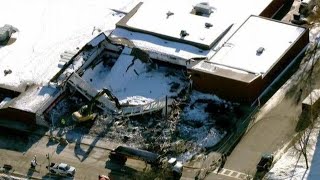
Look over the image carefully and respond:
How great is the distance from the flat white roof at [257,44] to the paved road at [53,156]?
413 inches

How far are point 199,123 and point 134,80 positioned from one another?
648 centimetres

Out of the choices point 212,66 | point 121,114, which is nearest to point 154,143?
point 121,114

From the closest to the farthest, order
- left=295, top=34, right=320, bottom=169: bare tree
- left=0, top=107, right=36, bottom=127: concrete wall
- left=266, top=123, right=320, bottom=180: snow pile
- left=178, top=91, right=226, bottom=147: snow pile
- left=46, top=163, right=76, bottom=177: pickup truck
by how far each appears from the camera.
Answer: left=266, top=123, right=320, bottom=180: snow pile < left=295, top=34, right=320, bottom=169: bare tree < left=46, top=163, right=76, bottom=177: pickup truck < left=178, top=91, right=226, bottom=147: snow pile < left=0, top=107, right=36, bottom=127: concrete wall

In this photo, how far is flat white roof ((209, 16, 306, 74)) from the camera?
55938mm

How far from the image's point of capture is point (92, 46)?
59000mm

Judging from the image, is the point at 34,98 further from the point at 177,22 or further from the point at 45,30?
the point at 177,22

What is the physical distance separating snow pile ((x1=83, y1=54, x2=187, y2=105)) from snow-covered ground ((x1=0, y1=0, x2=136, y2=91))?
3303 mm

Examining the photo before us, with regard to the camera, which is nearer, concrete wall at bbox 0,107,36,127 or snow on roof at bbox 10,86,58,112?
concrete wall at bbox 0,107,36,127

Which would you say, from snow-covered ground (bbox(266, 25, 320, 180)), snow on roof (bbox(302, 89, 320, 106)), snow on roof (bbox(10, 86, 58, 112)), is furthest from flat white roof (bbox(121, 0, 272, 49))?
snow-covered ground (bbox(266, 25, 320, 180))

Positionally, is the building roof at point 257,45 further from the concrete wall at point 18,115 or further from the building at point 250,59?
the concrete wall at point 18,115

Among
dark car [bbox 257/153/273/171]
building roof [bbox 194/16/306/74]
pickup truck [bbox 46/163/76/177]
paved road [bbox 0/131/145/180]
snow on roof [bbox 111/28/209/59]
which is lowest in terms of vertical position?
paved road [bbox 0/131/145/180]

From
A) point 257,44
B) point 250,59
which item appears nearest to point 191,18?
point 257,44

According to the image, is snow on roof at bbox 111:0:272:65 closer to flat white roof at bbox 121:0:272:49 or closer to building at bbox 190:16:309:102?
flat white roof at bbox 121:0:272:49

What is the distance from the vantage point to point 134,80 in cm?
5731
